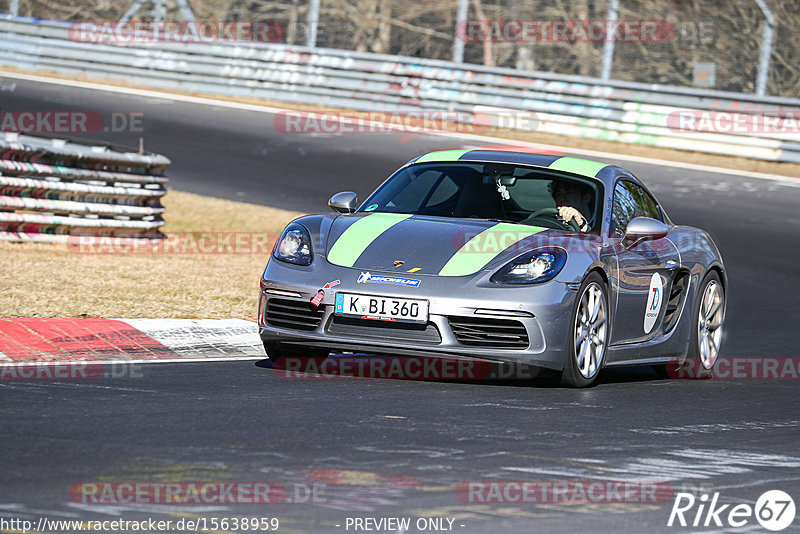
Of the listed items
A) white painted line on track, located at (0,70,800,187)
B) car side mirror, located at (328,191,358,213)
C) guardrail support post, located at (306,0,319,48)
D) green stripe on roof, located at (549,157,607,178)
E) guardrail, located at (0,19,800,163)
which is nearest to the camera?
car side mirror, located at (328,191,358,213)

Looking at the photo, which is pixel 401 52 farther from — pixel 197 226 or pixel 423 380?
pixel 423 380

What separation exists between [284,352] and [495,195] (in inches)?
63.3

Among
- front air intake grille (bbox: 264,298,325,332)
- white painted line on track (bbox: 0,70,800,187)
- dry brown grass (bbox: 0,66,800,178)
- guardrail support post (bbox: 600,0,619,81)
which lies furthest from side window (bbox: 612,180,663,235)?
guardrail support post (bbox: 600,0,619,81)

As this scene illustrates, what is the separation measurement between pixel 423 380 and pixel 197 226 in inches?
330

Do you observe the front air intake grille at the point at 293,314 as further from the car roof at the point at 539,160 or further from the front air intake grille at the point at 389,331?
the car roof at the point at 539,160

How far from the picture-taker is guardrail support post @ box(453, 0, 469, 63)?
22.6m

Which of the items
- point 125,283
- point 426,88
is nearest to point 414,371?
point 125,283


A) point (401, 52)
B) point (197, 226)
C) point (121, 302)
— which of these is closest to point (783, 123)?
point (401, 52)

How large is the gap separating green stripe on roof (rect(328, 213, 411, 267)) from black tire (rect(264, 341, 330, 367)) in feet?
1.97

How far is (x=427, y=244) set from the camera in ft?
23.9

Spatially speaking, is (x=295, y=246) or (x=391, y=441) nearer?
(x=391, y=441)

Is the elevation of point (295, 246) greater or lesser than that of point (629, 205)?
lesser

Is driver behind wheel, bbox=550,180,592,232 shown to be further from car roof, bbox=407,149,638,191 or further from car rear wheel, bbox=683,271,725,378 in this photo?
car rear wheel, bbox=683,271,725,378

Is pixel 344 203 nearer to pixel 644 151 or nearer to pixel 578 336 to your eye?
pixel 578 336
